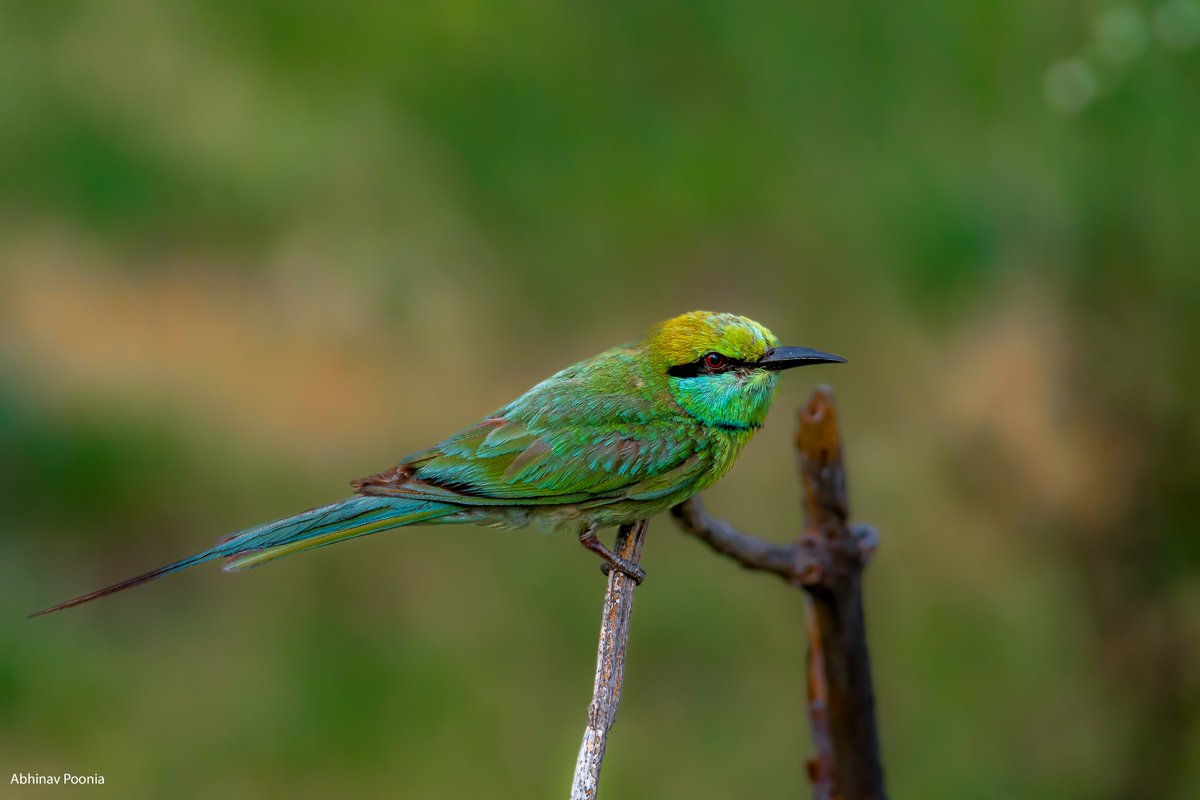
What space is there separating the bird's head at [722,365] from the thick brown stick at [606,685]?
55 cm

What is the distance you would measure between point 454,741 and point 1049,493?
7.49 ft

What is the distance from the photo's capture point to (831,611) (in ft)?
8.39

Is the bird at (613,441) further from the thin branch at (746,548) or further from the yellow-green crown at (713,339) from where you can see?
the thin branch at (746,548)

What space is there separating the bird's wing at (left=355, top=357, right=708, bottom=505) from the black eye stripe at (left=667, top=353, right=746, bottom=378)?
9cm

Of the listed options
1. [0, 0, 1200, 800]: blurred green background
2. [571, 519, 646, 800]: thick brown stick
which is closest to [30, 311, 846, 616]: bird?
[571, 519, 646, 800]: thick brown stick

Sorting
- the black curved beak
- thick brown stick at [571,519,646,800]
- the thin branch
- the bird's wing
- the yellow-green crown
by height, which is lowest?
thick brown stick at [571,519,646,800]

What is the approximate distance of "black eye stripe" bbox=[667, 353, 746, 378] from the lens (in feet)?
10.2

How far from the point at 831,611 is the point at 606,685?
0.48m

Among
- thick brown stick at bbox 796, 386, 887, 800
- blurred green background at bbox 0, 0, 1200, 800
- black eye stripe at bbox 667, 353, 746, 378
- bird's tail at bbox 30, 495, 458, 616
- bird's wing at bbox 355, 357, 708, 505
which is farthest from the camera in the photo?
blurred green background at bbox 0, 0, 1200, 800

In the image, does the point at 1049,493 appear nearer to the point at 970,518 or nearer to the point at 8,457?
the point at 970,518

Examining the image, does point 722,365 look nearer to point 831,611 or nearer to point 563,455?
point 563,455

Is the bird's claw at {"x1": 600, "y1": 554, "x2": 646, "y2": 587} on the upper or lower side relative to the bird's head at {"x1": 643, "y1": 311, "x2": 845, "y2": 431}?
lower

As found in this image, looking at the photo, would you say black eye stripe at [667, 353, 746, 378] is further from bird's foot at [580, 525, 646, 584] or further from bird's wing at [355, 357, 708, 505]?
bird's foot at [580, 525, 646, 584]

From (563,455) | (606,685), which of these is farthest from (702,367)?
(606,685)
